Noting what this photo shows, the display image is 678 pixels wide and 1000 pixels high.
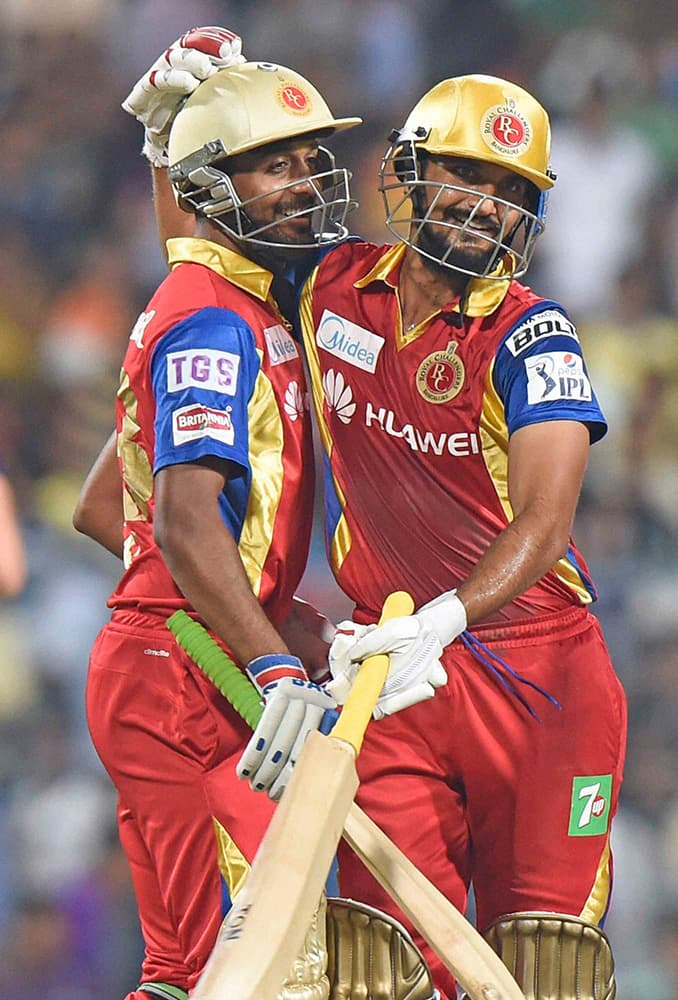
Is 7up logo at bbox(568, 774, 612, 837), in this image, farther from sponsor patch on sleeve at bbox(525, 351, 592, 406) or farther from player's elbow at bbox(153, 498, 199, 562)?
player's elbow at bbox(153, 498, 199, 562)

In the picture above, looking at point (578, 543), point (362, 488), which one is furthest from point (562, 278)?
point (362, 488)

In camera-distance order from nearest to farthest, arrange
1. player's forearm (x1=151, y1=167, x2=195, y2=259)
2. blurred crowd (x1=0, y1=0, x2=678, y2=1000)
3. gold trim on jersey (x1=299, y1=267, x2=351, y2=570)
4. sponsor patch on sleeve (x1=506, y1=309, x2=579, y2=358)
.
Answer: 1. sponsor patch on sleeve (x1=506, y1=309, x2=579, y2=358)
2. gold trim on jersey (x1=299, y1=267, x2=351, y2=570)
3. player's forearm (x1=151, y1=167, x2=195, y2=259)
4. blurred crowd (x1=0, y1=0, x2=678, y2=1000)

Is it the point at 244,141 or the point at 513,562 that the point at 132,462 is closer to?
the point at 244,141

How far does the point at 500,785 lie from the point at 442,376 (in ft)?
2.37

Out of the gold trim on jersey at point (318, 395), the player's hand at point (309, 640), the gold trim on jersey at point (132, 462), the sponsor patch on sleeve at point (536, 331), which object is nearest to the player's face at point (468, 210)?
the sponsor patch on sleeve at point (536, 331)

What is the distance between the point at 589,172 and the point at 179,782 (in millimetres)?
3590

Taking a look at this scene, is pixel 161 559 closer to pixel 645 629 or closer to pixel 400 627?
pixel 400 627

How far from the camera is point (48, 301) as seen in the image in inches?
240

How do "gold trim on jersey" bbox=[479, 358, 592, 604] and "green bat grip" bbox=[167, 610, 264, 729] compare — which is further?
"gold trim on jersey" bbox=[479, 358, 592, 604]

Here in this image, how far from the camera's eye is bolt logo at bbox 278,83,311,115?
308 centimetres

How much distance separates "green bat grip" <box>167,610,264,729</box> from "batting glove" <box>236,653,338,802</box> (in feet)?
0.20

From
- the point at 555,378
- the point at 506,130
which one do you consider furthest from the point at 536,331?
the point at 506,130

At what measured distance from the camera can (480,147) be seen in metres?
2.98

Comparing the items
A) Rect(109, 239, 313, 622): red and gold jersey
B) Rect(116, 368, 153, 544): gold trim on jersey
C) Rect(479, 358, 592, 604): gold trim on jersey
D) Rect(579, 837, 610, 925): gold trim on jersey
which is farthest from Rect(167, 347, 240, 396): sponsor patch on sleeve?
Rect(579, 837, 610, 925): gold trim on jersey
